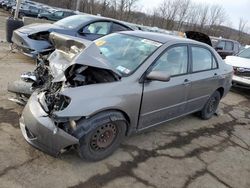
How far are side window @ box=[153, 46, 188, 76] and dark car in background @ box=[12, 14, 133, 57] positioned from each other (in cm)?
389

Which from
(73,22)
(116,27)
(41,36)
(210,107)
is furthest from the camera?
(116,27)

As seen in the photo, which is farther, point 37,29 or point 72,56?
point 37,29

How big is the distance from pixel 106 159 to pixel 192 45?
2509 millimetres

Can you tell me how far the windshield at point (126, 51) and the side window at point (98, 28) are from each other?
4.13 m

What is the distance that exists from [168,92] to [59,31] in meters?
4.97

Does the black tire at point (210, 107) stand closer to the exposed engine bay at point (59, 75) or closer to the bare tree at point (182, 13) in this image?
the exposed engine bay at point (59, 75)

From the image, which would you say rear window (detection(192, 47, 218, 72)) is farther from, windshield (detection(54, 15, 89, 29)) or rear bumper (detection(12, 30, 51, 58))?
windshield (detection(54, 15, 89, 29))

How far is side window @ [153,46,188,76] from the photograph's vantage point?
407cm

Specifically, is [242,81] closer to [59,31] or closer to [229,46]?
[59,31]

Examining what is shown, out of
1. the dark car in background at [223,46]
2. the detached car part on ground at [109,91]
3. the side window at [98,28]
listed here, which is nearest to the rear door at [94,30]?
the side window at [98,28]

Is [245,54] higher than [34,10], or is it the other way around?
[245,54]

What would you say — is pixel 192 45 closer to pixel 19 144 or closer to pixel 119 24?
pixel 19 144

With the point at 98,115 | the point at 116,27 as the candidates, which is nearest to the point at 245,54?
the point at 116,27

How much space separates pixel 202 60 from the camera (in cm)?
509
